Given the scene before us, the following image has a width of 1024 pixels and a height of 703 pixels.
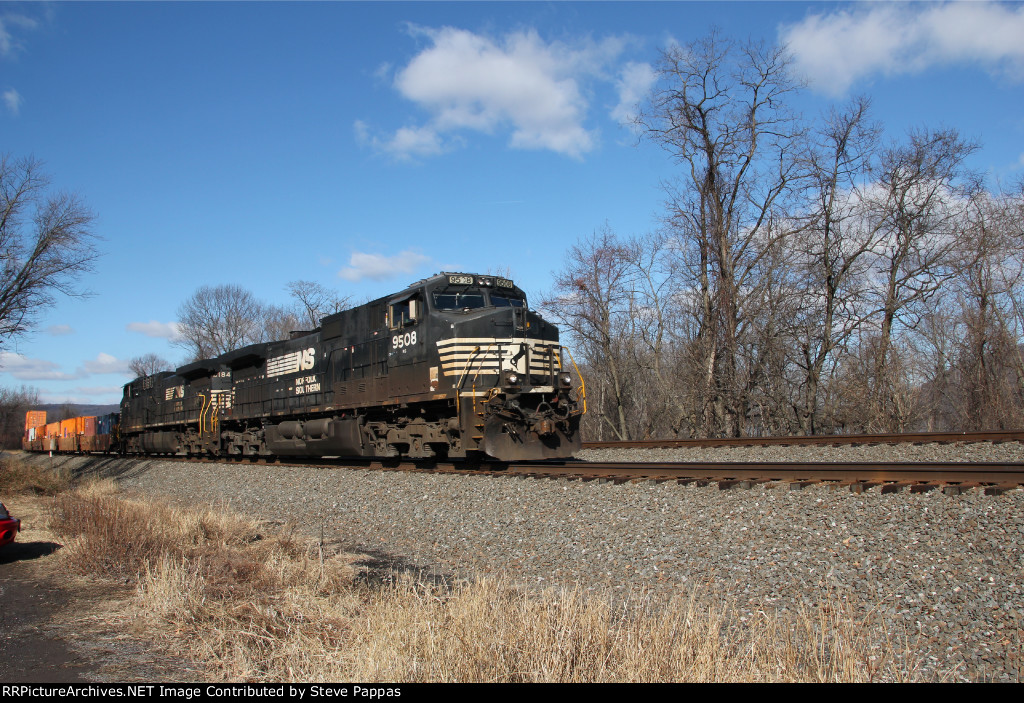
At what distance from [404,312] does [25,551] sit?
7.42 meters

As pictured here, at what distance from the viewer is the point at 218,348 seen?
58.0 meters

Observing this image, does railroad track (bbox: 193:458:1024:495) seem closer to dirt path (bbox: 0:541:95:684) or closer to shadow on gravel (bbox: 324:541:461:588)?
shadow on gravel (bbox: 324:541:461:588)

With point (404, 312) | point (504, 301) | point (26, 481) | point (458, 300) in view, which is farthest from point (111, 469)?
point (504, 301)

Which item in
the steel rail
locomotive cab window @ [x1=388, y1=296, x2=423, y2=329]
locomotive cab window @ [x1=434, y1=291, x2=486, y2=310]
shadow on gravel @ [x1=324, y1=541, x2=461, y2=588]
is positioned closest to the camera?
shadow on gravel @ [x1=324, y1=541, x2=461, y2=588]

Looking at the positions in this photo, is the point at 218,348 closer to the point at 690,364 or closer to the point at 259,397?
the point at 259,397

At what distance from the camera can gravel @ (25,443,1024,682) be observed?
477 centimetres

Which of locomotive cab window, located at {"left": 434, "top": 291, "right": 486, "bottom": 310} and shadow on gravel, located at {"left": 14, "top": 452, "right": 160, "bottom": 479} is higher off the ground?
locomotive cab window, located at {"left": 434, "top": 291, "right": 486, "bottom": 310}

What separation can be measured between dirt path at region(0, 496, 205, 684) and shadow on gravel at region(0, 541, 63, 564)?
0.26 m

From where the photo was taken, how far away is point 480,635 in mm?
4215

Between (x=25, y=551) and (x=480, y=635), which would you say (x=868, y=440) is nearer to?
(x=480, y=635)

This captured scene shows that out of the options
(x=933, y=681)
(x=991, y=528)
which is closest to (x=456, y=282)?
(x=991, y=528)

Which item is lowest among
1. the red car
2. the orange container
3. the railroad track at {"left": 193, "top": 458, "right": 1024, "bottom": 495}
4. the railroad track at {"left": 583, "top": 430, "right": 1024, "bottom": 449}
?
the red car

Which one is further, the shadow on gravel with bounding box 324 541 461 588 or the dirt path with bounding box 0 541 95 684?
the shadow on gravel with bounding box 324 541 461 588

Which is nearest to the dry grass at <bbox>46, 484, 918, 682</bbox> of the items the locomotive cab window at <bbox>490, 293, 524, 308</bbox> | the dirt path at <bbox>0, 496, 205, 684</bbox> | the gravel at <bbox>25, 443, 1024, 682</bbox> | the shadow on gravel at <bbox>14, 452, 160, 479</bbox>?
the dirt path at <bbox>0, 496, 205, 684</bbox>
